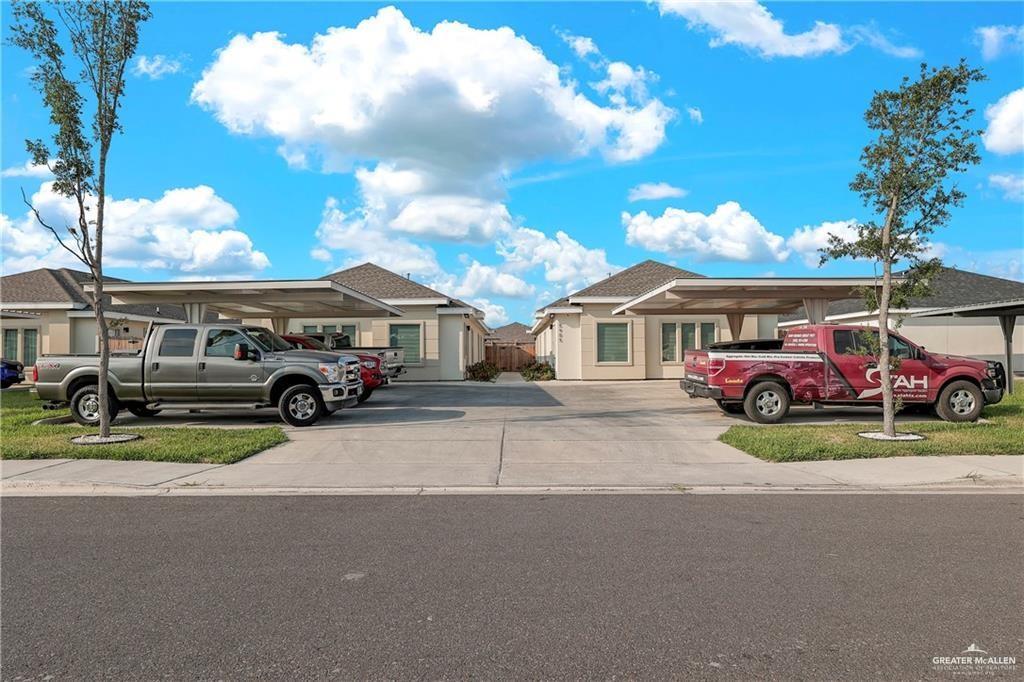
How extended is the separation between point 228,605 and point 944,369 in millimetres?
14209

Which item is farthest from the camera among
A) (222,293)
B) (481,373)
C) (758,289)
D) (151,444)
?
(481,373)

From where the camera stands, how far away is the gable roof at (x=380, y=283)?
3014cm

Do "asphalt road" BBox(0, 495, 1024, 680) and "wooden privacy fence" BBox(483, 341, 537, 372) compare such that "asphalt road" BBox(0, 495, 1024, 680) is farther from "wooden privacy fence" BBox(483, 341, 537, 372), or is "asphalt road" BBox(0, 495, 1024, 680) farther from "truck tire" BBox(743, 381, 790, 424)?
"wooden privacy fence" BBox(483, 341, 537, 372)

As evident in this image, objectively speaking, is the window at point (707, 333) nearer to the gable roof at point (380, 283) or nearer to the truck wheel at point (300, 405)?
the gable roof at point (380, 283)

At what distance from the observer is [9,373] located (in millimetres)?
26469

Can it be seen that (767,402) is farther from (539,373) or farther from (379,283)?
(379,283)

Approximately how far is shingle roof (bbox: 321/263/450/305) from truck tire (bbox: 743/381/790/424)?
1768cm

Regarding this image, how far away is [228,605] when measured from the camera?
4.45m

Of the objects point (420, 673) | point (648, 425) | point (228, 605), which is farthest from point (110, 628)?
point (648, 425)

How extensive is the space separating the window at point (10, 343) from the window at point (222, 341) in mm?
22780

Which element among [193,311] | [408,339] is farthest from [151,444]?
[408,339]

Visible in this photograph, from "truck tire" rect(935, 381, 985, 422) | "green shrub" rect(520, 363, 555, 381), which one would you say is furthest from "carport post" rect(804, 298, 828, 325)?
"green shrub" rect(520, 363, 555, 381)

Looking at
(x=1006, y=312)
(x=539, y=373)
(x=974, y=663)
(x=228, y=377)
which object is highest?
(x=1006, y=312)

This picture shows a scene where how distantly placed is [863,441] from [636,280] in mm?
21569
